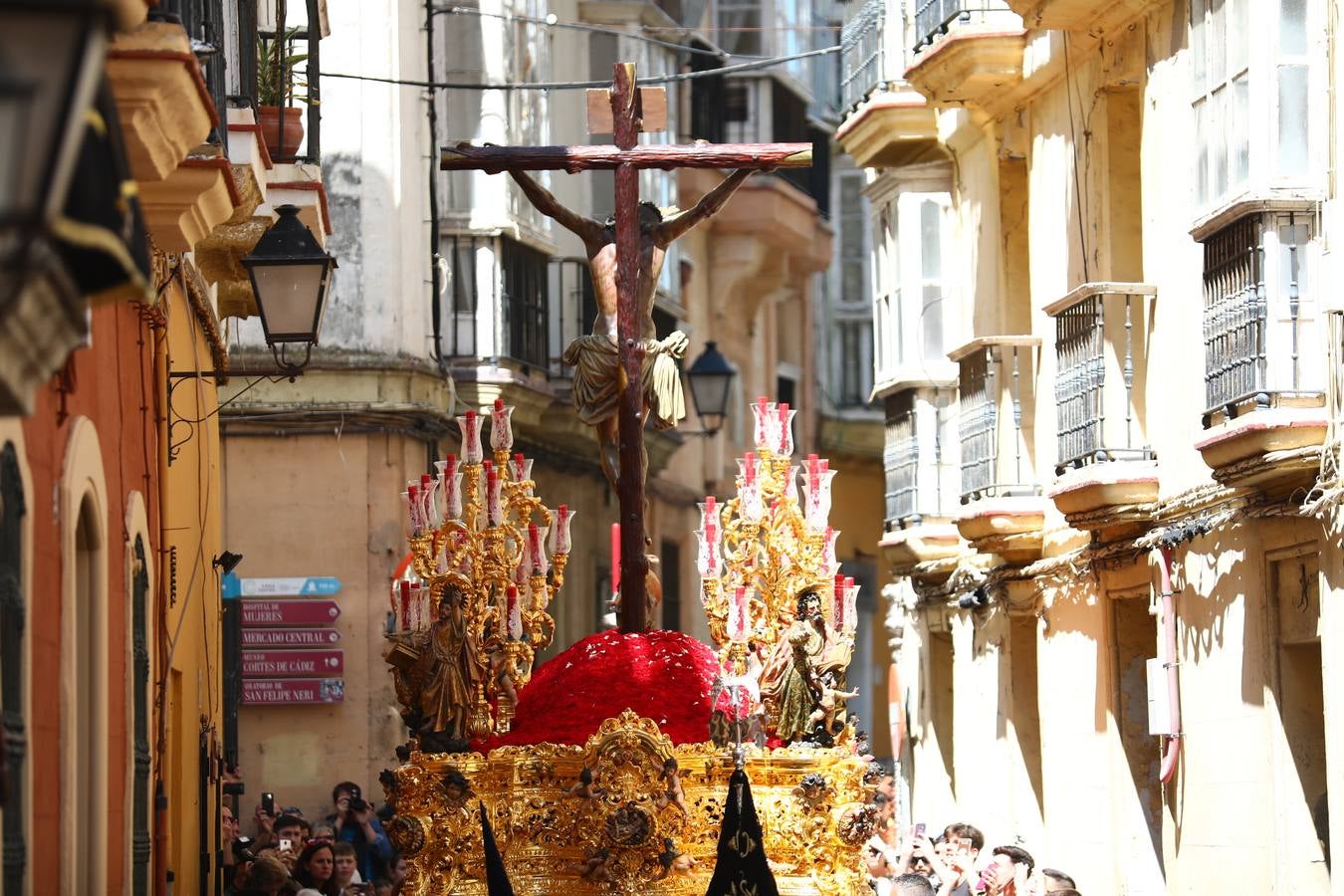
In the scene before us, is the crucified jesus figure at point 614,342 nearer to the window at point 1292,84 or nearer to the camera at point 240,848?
the window at point 1292,84

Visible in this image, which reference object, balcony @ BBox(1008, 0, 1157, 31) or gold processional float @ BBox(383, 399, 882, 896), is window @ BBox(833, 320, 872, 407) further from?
gold processional float @ BBox(383, 399, 882, 896)

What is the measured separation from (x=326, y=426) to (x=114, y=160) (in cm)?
1578

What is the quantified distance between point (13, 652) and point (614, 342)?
4330 millimetres

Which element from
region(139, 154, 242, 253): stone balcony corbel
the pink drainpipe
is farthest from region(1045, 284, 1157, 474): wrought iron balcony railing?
region(139, 154, 242, 253): stone balcony corbel

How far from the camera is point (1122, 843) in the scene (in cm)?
1686

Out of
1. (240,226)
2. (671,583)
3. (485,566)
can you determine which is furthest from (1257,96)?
(671,583)

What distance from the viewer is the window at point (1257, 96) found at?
43.4 ft

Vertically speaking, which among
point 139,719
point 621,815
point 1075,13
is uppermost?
point 1075,13

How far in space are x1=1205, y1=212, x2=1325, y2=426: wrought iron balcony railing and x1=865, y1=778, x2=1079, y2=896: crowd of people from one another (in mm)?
2431

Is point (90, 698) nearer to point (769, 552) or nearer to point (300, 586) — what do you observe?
point (769, 552)

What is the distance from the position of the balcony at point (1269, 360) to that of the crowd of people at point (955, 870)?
2137mm

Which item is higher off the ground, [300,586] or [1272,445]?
[1272,445]

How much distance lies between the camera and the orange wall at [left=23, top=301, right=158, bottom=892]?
8.50 metres

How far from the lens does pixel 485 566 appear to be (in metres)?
11.8
